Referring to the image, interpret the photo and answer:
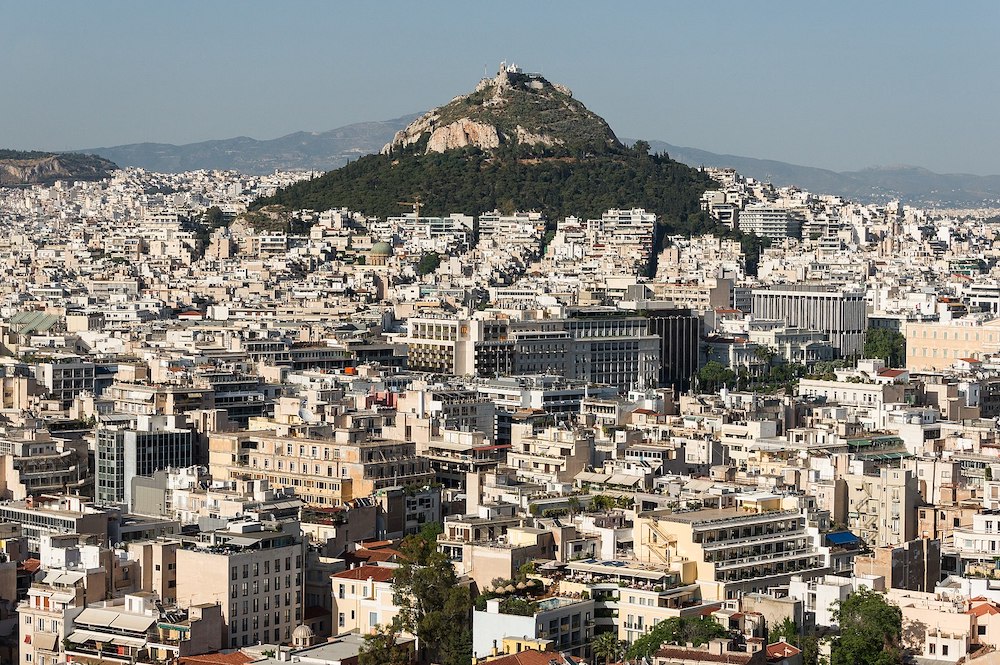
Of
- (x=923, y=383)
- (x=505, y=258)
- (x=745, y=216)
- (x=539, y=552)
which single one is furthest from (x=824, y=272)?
(x=539, y=552)

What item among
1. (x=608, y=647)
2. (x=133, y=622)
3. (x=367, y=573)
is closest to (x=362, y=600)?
(x=367, y=573)

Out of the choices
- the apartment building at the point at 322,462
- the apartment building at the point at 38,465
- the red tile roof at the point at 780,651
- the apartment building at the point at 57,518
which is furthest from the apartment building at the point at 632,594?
the apartment building at the point at 38,465

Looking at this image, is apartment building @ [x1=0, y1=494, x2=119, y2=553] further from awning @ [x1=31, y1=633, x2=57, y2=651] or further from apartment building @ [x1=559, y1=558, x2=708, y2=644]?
apartment building @ [x1=559, y1=558, x2=708, y2=644]

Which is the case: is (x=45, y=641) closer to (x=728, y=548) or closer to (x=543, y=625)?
(x=543, y=625)

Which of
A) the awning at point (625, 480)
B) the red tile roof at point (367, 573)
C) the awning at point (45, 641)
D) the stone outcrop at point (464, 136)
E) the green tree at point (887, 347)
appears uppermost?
the stone outcrop at point (464, 136)

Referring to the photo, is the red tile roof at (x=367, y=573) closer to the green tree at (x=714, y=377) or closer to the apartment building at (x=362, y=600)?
the apartment building at (x=362, y=600)

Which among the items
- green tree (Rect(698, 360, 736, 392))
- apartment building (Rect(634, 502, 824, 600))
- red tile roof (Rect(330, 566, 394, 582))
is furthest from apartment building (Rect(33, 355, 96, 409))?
apartment building (Rect(634, 502, 824, 600))
